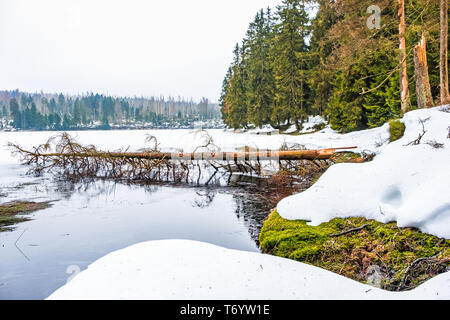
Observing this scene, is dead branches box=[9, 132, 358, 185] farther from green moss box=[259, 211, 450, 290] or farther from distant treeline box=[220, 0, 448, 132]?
green moss box=[259, 211, 450, 290]

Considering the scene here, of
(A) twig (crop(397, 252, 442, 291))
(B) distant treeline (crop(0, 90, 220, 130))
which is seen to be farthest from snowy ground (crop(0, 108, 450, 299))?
(B) distant treeline (crop(0, 90, 220, 130))

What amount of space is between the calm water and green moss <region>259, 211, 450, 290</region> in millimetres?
1558

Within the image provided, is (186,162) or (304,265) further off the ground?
(186,162)

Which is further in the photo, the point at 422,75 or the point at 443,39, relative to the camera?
the point at 443,39

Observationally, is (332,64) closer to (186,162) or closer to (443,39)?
(443,39)

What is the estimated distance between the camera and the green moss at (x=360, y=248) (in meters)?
3.26

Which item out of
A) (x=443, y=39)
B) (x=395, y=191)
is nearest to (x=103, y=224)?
(x=395, y=191)

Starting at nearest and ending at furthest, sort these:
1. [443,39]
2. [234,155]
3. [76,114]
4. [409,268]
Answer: [409,268] < [443,39] < [234,155] < [76,114]

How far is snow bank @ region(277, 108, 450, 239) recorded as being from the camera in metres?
3.55

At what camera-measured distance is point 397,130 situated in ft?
24.7

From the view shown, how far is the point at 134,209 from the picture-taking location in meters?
9.57

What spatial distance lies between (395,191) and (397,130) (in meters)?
3.93
